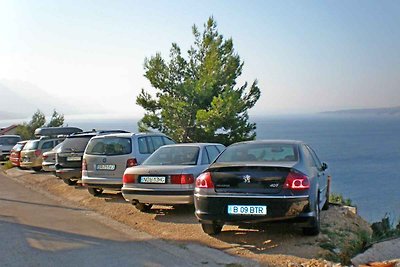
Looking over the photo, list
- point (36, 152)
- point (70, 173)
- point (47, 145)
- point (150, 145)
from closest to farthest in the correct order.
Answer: point (150, 145)
point (70, 173)
point (36, 152)
point (47, 145)

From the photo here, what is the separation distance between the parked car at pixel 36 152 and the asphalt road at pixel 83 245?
32.1 feet

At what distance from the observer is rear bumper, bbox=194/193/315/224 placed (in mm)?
6363

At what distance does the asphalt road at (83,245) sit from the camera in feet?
19.8

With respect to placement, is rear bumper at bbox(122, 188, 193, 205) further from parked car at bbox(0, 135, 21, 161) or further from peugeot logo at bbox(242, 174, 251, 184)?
parked car at bbox(0, 135, 21, 161)

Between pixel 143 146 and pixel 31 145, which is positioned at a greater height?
pixel 143 146

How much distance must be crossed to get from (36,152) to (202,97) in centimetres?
1361

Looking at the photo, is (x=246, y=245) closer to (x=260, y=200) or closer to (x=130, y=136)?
(x=260, y=200)

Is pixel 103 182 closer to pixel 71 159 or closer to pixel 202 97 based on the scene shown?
pixel 71 159

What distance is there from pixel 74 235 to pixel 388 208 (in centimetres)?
3564

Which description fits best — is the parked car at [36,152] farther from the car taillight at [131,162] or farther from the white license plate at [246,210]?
the white license plate at [246,210]

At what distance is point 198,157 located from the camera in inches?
371

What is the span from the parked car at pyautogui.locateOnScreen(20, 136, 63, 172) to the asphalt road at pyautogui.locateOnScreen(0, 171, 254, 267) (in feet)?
32.1

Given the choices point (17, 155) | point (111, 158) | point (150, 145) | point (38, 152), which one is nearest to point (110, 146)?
point (111, 158)

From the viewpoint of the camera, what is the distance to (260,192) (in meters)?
6.48
